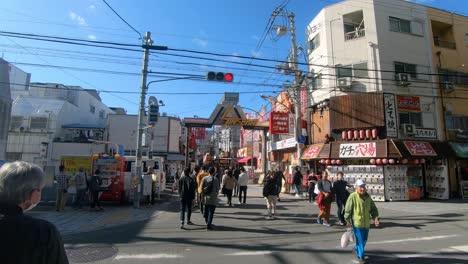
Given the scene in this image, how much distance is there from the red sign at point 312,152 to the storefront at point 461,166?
827 centimetres

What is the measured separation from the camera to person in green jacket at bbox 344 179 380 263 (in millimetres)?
6453

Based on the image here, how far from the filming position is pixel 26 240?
2.06 metres

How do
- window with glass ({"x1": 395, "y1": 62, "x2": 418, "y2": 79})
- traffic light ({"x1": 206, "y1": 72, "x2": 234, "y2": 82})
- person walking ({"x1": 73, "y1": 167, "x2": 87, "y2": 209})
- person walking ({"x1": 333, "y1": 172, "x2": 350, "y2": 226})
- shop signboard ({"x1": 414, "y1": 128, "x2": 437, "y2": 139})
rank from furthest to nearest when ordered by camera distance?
window with glass ({"x1": 395, "y1": 62, "x2": 418, "y2": 79}), shop signboard ({"x1": 414, "y1": 128, "x2": 437, "y2": 139}), traffic light ({"x1": 206, "y1": 72, "x2": 234, "y2": 82}), person walking ({"x1": 73, "y1": 167, "x2": 87, "y2": 209}), person walking ({"x1": 333, "y1": 172, "x2": 350, "y2": 226})

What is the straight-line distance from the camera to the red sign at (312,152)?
2066 cm

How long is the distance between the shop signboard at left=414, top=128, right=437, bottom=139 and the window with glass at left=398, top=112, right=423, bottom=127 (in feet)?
1.74

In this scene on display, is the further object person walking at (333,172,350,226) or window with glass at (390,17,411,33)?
window with glass at (390,17,411,33)

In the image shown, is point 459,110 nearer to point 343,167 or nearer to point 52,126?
point 343,167

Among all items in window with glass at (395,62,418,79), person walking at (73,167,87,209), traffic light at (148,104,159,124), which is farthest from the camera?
window with glass at (395,62,418,79)

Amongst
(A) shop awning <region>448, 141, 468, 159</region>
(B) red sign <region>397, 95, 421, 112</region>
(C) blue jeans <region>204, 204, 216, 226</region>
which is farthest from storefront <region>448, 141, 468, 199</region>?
(C) blue jeans <region>204, 204, 216, 226</region>

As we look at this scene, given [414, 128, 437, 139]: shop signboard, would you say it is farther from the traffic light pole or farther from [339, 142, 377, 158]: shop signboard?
the traffic light pole

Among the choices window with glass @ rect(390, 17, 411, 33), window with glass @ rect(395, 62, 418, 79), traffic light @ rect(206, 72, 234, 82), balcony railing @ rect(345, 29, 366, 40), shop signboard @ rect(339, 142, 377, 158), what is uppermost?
window with glass @ rect(390, 17, 411, 33)

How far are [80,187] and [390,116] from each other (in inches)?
688

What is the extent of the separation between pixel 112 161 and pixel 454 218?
15040 mm

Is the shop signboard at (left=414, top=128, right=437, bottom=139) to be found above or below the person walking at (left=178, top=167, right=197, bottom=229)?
above
